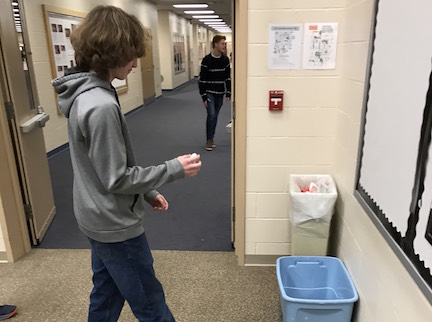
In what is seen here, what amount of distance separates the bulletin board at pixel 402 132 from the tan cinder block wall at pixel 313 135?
0.17 meters

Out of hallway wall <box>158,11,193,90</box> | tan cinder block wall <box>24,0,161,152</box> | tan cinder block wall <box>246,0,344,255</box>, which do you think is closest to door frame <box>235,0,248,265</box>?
tan cinder block wall <box>246,0,344,255</box>

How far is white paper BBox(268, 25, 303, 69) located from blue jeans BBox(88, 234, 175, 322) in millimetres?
1200

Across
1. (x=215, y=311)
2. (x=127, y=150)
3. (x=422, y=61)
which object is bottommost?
→ (x=215, y=311)

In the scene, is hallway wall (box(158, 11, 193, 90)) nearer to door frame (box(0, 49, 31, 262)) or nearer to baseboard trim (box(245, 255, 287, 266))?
door frame (box(0, 49, 31, 262))

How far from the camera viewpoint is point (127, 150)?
1.25 metres

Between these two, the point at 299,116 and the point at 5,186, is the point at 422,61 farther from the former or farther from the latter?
the point at 5,186

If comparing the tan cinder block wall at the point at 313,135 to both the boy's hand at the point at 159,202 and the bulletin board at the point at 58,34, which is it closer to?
the boy's hand at the point at 159,202

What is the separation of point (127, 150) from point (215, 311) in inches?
45.5

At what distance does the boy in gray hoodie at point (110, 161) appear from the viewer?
1123 millimetres

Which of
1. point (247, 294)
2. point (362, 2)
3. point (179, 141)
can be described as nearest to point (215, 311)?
point (247, 294)

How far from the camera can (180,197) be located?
3.44 m

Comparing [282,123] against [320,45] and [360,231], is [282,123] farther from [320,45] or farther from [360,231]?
[360,231]

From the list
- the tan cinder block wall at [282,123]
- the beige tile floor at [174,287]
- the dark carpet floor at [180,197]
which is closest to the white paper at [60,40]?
the dark carpet floor at [180,197]

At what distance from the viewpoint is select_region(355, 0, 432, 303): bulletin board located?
1023mm
